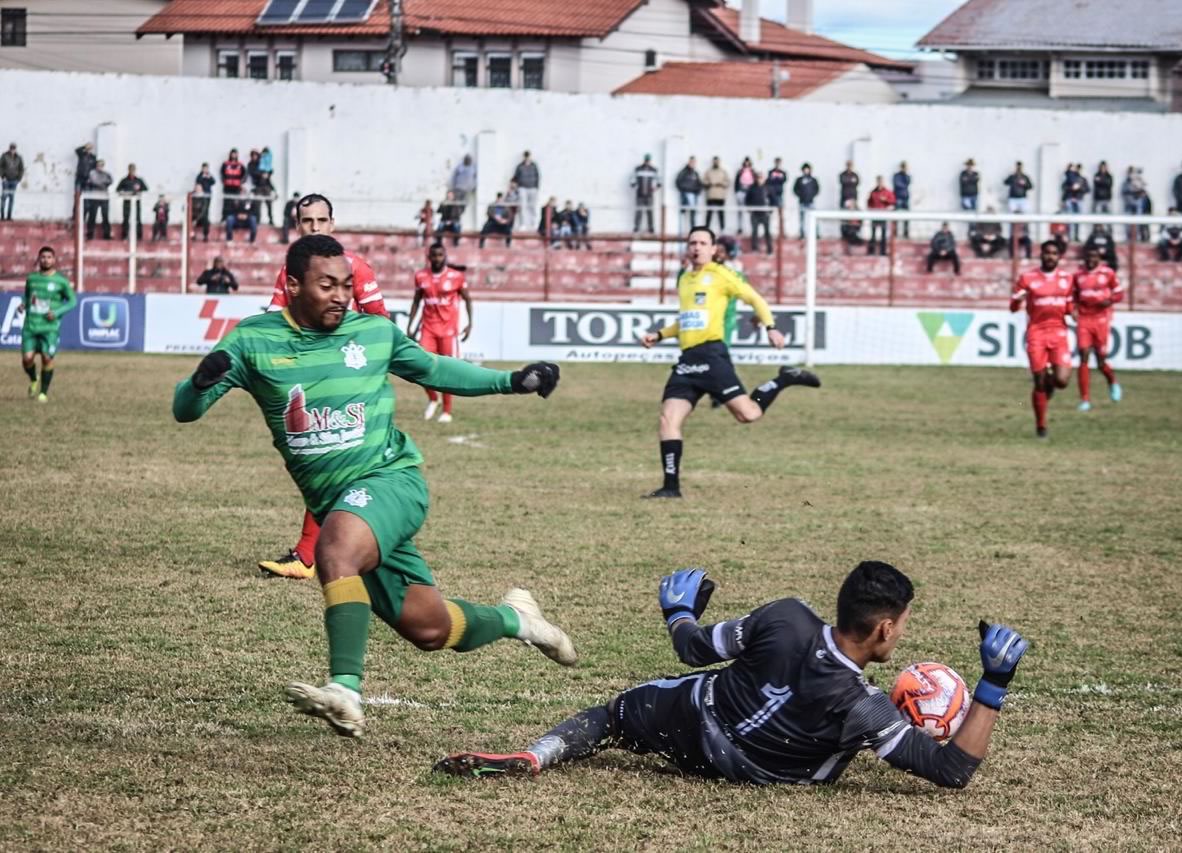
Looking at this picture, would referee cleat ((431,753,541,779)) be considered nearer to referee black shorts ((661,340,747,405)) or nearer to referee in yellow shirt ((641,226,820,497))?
referee in yellow shirt ((641,226,820,497))

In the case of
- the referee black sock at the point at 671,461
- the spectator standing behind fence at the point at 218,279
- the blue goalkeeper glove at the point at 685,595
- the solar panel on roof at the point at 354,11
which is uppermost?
the solar panel on roof at the point at 354,11

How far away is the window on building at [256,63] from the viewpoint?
52.5 m

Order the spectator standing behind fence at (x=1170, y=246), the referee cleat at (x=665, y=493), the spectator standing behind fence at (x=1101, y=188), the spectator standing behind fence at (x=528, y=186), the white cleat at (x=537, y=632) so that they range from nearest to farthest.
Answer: the white cleat at (x=537, y=632) < the referee cleat at (x=665, y=493) < the spectator standing behind fence at (x=1170, y=246) < the spectator standing behind fence at (x=528, y=186) < the spectator standing behind fence at (x=1101, y=188)

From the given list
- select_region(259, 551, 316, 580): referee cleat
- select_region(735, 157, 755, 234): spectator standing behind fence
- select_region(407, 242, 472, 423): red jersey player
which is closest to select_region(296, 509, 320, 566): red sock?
select_region(259, 551, 316, 580): referee cleat

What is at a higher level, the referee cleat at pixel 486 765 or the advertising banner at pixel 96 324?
the advertising banner at pixel 96 324

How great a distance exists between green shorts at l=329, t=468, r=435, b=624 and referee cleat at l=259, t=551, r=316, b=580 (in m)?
3.48

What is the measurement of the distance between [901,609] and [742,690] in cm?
59

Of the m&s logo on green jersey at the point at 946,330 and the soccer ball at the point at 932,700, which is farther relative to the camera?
the m&s logo on green jersey at the point at 946,330

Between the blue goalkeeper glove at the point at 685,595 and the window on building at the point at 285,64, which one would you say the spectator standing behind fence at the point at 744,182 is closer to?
the window on building at the point at 285,64

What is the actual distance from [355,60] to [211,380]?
48583mm

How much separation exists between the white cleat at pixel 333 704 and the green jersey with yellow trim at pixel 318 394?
818 millimetres

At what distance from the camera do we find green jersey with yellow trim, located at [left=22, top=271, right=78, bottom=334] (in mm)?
20469

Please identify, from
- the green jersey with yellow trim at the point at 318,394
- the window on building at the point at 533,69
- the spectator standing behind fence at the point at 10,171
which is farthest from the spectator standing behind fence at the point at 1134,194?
the green jersey with yellow trim at the point at 318,394

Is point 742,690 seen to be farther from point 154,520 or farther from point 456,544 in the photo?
point 154,520
